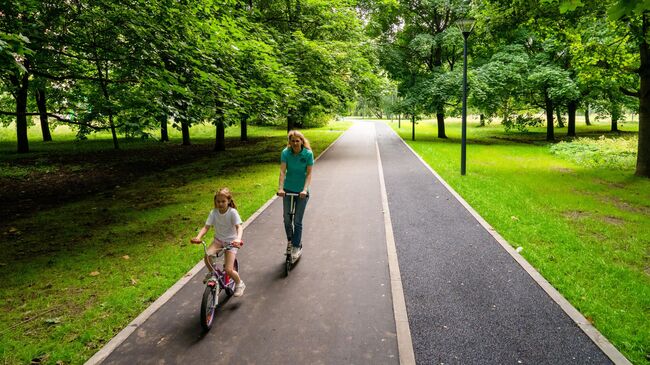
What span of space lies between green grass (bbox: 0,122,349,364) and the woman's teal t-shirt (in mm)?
2202

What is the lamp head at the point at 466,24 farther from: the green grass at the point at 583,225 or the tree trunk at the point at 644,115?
the tree trunk at the point at 644,115

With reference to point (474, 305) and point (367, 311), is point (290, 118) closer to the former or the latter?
point (367, 311)

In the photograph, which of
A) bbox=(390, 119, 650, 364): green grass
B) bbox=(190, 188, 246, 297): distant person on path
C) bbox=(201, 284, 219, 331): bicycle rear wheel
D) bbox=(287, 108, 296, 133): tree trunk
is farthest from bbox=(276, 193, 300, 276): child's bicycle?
bbox=(287, 108, 296, 133): tree trunk

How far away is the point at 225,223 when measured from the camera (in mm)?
4516

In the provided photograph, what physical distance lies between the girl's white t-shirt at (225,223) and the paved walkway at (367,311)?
0.95 metres

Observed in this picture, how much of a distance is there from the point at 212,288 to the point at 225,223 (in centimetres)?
78

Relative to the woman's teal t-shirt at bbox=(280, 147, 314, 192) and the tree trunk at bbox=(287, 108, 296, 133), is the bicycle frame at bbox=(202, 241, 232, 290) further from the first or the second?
the tree trunk at bbox=(287, 108, 296, 133)

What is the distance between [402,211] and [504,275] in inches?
148

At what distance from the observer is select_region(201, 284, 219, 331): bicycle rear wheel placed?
13.2ft

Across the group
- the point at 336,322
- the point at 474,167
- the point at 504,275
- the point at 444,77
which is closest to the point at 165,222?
the point at 336,322

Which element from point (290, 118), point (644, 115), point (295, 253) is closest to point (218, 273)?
point (295, 253)

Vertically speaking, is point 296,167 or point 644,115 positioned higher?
point 644,115

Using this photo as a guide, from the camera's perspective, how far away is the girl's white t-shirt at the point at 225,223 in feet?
14.8

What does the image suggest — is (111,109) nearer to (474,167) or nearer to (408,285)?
(408,285)
